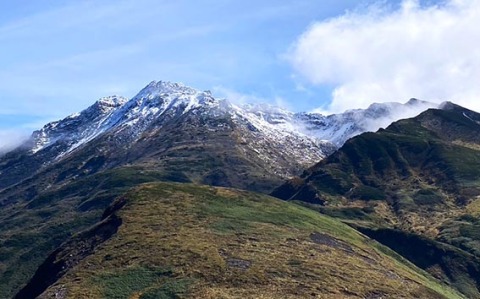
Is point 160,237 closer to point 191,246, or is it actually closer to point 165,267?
point 191,246

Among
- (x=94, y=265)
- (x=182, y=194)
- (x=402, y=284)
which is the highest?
(x=182, y=194)

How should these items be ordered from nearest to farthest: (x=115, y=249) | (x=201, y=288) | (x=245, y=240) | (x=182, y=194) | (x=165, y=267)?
1. (x=201, y=288)
2. (x=165, y=267)
3. (x=115, y=249)
4. (x=245, y=240)
5. (x=182, y=194)

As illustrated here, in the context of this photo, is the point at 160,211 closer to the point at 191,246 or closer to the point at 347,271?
the point at 191,246

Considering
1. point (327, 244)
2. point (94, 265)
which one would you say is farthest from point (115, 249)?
point (327, 244)

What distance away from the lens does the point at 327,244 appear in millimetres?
155875

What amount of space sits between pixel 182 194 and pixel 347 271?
206 feet

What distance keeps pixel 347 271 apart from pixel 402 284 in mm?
Answer: 14914

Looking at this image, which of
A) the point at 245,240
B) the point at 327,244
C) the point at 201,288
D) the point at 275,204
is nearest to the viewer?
the point at 201,288

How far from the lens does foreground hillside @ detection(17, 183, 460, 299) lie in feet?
376

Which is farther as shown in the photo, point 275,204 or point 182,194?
point 275,204

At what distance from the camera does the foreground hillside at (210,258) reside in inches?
4518

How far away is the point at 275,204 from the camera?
633 ft

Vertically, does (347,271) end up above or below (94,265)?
above

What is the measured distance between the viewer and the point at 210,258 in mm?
126562
